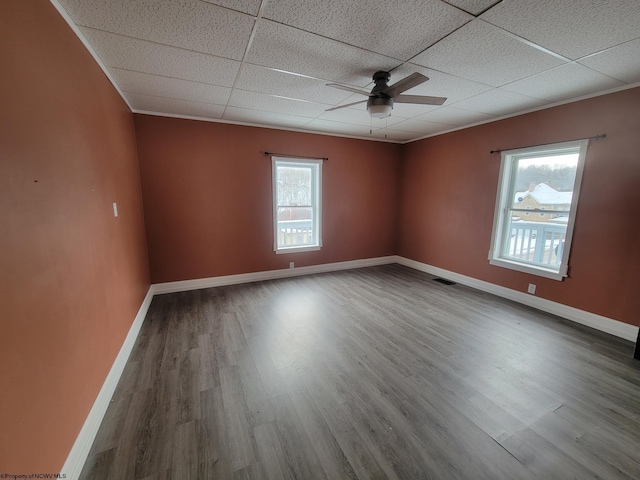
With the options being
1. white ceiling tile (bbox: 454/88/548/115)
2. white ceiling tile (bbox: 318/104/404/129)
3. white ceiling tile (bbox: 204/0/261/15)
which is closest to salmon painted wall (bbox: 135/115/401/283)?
white ceiling tile (bbox: 318/104/404/129)

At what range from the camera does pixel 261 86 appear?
2625 mm

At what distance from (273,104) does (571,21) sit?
265cm

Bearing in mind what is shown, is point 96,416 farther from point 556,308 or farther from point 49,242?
point 556,308

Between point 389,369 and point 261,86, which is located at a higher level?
point 261,86

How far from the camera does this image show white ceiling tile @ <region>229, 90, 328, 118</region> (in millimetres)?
2891

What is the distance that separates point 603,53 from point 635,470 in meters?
2.73

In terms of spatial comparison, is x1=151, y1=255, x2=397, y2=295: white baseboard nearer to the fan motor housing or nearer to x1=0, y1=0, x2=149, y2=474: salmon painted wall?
x1=0, y1=0, x2=149, y2=474: salmon painted wall

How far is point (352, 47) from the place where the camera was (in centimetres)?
191

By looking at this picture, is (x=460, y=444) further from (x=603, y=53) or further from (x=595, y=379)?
(x=603, y=53)

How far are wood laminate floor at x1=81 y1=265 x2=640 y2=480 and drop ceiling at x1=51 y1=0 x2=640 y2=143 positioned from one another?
249cm

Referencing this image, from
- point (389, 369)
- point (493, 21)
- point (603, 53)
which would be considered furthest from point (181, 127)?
point (603, 53)

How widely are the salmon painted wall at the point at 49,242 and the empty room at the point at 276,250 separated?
0.05 ft

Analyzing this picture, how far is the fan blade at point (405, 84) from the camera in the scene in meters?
1.89

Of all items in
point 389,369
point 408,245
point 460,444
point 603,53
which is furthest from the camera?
point 408,245
